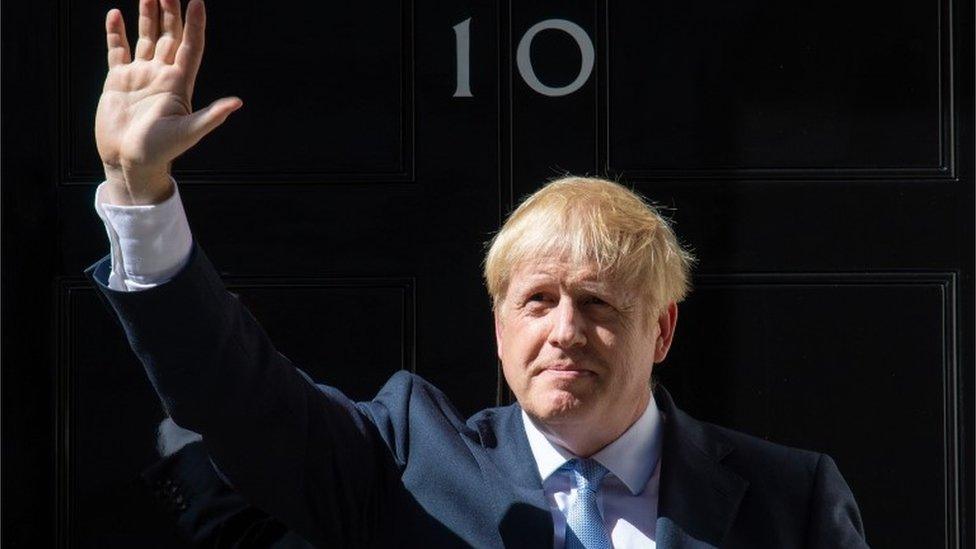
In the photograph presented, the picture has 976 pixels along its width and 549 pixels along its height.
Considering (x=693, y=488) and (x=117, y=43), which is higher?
(x=117, y=43)

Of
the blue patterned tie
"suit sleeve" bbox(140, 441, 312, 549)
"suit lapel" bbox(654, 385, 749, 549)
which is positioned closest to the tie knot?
the blue patterned tie

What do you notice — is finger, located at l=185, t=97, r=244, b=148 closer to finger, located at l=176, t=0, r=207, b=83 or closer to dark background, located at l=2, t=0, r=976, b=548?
finger, located at l=176, t=0, r=207, b=83

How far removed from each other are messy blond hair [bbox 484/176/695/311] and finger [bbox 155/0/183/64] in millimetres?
665

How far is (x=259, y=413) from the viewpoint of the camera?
94.7 inches

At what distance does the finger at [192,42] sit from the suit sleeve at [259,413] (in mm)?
266

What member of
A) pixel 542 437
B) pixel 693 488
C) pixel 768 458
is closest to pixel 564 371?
pixel 542 437

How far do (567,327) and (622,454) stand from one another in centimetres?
26

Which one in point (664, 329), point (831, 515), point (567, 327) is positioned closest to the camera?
point (567, 327)

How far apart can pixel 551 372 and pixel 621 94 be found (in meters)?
1.24

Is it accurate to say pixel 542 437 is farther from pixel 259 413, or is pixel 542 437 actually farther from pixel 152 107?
pixel 152 107

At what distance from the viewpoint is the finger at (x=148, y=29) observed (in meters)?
2.26

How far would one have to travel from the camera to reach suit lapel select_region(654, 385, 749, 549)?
2.60 m

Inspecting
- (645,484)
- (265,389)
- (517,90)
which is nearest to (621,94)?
(517,90)

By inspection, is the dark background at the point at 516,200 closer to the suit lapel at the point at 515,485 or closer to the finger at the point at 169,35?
the suit lapel at the point at 515,485
